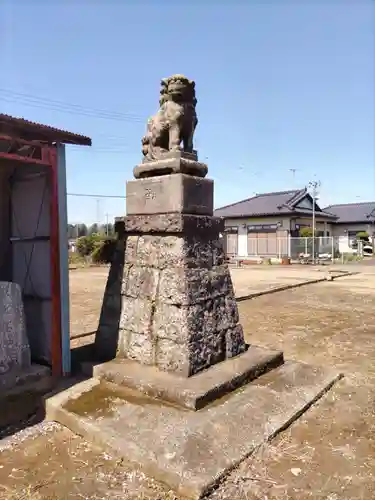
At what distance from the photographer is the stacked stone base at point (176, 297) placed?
426cm

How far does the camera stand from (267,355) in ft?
16.2

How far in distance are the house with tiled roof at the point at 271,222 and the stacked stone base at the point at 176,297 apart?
23.7 m

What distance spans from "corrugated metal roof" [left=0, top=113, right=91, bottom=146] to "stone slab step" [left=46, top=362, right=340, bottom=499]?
2.92 meters

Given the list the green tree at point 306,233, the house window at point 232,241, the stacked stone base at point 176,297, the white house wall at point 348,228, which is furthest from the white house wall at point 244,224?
the stacked stone base at point 176,297

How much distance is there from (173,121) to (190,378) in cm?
307

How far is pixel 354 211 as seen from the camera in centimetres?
4316

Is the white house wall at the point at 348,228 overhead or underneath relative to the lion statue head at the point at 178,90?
underneath

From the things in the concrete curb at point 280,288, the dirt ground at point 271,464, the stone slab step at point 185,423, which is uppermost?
the stone slab step at point 185,423

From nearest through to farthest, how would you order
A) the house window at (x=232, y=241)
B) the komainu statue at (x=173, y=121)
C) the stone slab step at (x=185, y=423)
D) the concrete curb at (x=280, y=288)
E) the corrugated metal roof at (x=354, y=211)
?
the stone slab step at (x=185, y=423) < the komainu statue at (x=173, y=121) < the concrete curb at (x=280, y=288) < the house window at (x=232, y=241) < the corrugated metal roof at (x=354, y=211)

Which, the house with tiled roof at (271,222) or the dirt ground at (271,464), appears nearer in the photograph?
the dirt ground at (271,464)

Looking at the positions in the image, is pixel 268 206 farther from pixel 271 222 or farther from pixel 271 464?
pixel 271 464

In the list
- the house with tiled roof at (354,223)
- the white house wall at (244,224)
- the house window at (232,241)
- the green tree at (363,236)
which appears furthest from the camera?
the house with tiled roof at (354,223)

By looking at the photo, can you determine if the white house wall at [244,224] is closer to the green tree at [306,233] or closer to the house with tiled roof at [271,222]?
the house with tiled roof at [271,222]

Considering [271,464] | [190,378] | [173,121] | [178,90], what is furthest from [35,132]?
[271,464]
